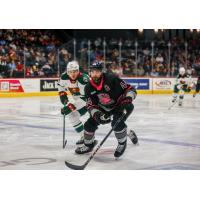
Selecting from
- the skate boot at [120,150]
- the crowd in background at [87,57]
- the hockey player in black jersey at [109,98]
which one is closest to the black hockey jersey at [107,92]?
the hockey player in black jersey at [109,98]

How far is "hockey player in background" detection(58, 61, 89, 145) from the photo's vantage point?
18.2 ft

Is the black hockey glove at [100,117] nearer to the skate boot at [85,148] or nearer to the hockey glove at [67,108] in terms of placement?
the skate boot at [85,148]

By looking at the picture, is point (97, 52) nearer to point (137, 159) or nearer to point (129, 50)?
point (129, 50)

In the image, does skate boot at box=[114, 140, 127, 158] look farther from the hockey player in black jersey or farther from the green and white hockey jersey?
the green and white hockey jersey

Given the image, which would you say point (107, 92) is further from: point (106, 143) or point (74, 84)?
point (106, 143)

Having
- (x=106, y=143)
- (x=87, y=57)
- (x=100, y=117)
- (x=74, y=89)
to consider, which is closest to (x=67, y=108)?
(x=74, y=89)

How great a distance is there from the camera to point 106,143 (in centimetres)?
612

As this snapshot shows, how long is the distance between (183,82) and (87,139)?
6.90m

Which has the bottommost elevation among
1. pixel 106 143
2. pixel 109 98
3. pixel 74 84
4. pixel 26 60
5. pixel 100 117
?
pixel 106 143

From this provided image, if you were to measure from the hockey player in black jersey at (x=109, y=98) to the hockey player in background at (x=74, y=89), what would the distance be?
1.93 feet

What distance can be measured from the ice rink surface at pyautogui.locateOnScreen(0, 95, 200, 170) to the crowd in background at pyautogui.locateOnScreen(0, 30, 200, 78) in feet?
13.4

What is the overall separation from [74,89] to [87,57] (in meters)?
8.28

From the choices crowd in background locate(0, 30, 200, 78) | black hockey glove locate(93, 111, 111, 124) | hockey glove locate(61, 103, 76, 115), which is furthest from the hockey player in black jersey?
crowd in background locate(0, 30, 200, 78)

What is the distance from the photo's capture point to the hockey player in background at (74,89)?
5562 millimetres
